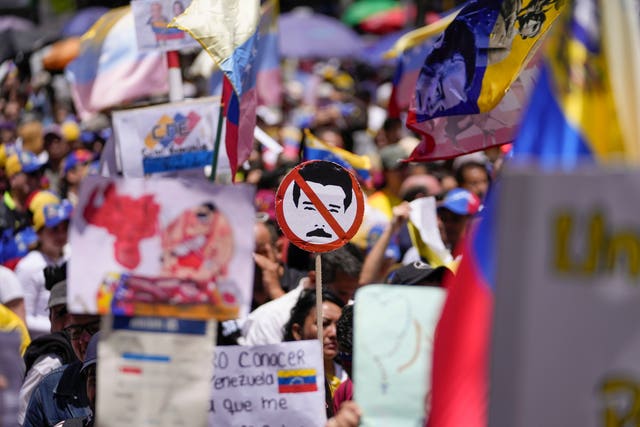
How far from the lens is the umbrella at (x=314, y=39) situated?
23.7 meters

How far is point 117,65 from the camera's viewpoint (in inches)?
408

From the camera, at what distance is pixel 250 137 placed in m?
6.65

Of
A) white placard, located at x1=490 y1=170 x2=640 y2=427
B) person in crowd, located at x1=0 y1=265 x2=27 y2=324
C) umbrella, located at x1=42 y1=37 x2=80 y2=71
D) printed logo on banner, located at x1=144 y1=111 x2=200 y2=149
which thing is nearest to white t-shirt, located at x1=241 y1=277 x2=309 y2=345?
person in crowd, located at x1=0 y1=265 x2=27 y2=324

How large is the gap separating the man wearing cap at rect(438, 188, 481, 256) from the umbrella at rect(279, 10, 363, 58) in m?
15.5

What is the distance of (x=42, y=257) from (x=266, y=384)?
4.08m

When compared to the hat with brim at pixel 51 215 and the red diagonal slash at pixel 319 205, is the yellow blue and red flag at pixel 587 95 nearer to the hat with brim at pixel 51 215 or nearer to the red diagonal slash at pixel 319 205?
the red diagonal slash at pixel 319 205

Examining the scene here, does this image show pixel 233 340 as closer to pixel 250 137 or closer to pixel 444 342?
pixel 250 137

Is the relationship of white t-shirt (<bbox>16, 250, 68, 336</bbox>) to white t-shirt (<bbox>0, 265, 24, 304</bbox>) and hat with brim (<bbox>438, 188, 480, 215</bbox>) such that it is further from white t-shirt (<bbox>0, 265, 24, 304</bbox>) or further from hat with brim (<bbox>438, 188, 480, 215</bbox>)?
hat with brim (<bbox>438, 188, 480, 215</bbox>)

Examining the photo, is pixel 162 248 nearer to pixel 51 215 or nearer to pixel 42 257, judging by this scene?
pixel 42 257

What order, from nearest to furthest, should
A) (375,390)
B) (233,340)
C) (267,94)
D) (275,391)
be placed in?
(375,390), (275,391), (233,340), (267,94)

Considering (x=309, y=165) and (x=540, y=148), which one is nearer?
(x=540, y=148)

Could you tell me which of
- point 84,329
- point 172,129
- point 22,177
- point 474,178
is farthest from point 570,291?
point 22,177

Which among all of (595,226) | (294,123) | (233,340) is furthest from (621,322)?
(294,123)

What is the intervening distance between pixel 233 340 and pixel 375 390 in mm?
2560
